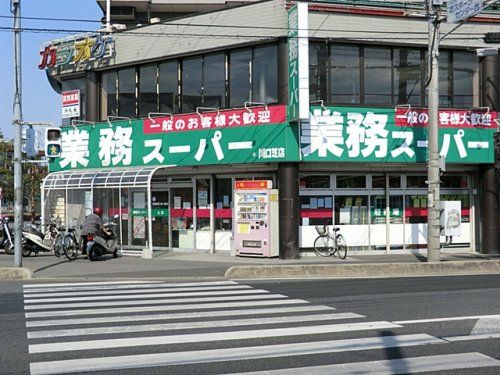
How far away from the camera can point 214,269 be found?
16641 mm

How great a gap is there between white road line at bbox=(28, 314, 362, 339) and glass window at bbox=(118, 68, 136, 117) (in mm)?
15252

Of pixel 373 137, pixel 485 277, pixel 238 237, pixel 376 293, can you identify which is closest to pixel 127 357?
pixel 376 293

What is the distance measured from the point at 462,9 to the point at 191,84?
9.86 meters

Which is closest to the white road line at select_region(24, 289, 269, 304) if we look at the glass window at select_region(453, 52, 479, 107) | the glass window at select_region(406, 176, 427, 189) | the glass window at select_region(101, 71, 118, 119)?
the glass window at select_region(406, 176, 427, 189)

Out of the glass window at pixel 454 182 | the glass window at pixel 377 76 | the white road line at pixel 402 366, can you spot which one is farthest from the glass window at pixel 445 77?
the white road line at pixel 402 366

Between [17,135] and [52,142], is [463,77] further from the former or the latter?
[17,135]

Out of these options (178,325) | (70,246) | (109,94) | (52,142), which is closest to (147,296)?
(178,325)

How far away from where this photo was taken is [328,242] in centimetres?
1991

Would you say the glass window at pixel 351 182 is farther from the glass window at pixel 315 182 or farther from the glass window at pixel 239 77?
the glass window at pixel 239 77

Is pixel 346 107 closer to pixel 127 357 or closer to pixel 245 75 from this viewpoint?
pixel 245 75

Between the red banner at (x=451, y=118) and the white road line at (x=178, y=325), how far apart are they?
11.9 metres

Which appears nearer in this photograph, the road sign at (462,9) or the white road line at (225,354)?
the white road line at (225,354)

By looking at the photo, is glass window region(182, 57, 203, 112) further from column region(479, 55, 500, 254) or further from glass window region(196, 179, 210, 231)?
column region(479, 55, 500, 254)

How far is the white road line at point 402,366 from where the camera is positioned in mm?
6336
